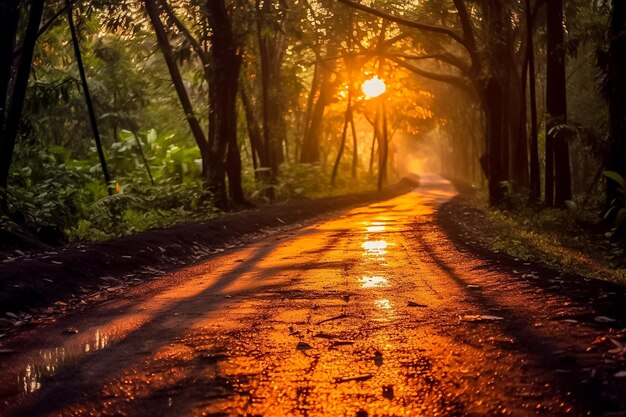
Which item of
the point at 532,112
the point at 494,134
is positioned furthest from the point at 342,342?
the point at 494,134

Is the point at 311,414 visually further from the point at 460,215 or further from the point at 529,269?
the point at 460,215

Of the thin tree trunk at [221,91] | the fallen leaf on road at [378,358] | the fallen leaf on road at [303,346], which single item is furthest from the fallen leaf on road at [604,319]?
the thin tree trunk at [221,91]

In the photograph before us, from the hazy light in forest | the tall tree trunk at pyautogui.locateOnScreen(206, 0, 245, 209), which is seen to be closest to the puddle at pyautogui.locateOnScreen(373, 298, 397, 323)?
the tall tree trunk at pyautogui.locateOnScreen(206, 0, 245, 209)

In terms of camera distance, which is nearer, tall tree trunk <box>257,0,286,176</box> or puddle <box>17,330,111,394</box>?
puddle <box>17,330,111,394</box>

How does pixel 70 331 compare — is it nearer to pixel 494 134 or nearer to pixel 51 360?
pixel 51 360

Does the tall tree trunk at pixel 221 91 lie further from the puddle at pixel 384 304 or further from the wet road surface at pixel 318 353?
the puddle at pixel 384 304

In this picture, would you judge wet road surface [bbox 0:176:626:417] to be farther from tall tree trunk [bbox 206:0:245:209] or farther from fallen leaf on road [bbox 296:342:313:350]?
tall tree trunk [bbox 206:0:245:209]

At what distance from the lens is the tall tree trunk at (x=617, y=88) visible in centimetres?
1485

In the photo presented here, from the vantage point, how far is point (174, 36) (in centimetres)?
2366

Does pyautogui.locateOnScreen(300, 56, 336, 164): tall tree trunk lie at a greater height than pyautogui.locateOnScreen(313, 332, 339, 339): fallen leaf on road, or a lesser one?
greater

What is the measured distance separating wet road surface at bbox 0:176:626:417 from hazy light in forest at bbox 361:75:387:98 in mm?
29025

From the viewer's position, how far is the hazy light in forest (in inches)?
1484

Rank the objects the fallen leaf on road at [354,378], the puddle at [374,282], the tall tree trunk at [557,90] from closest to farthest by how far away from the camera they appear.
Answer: the fallen leaf on road at [354,378] → the puddle at [374,282] → the tall tree trunk at [557,90]

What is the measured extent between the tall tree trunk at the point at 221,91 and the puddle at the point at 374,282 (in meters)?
12.2
